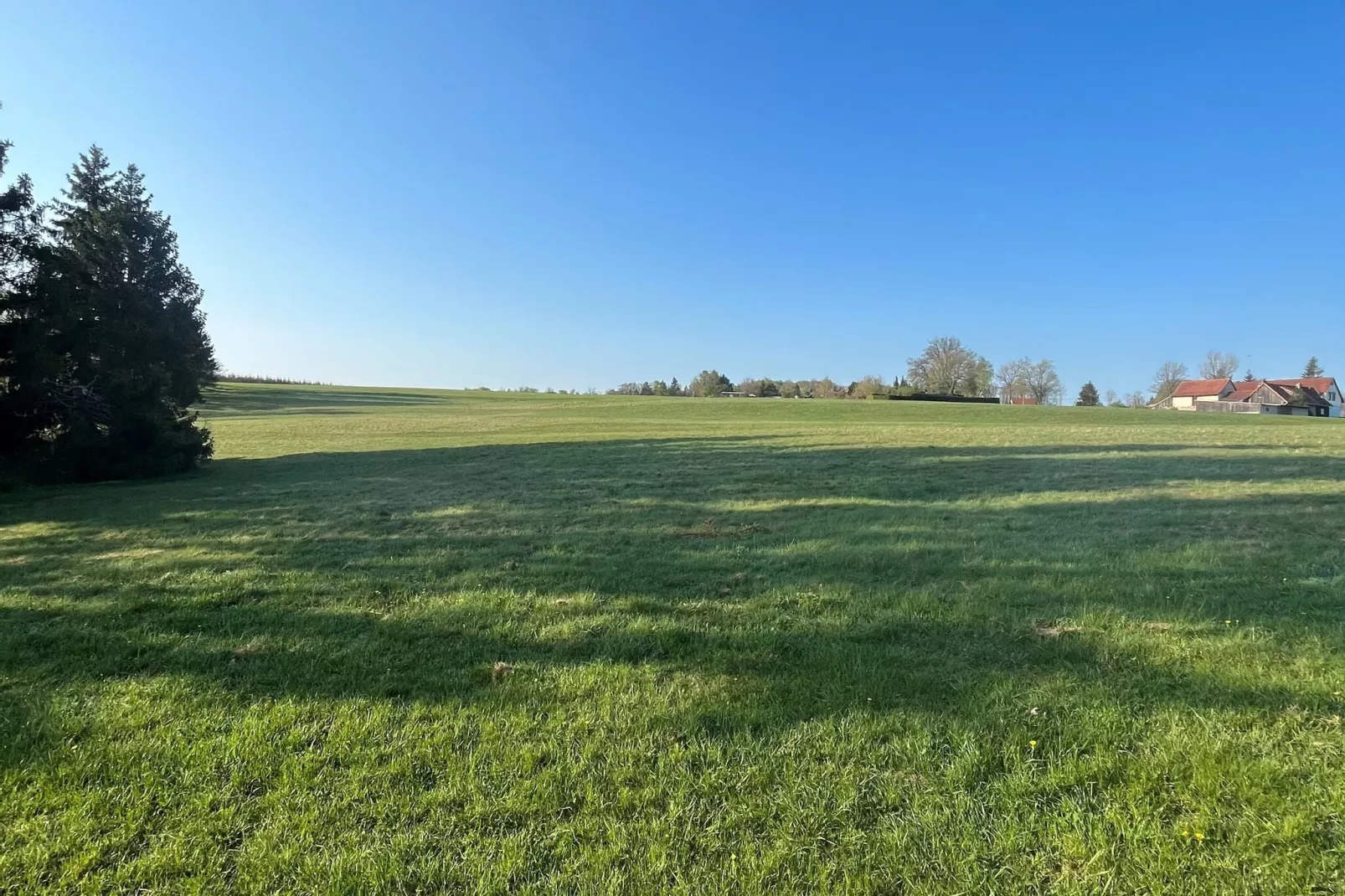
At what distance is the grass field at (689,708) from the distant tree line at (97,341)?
9966 millimetres

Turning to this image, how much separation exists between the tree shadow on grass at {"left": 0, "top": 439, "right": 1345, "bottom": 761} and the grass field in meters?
0.04

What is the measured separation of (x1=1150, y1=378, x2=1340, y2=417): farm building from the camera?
80625mm

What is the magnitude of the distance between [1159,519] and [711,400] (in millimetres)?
52785

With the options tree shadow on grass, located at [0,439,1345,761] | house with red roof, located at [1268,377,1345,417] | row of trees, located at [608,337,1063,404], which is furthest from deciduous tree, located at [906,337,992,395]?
tree shadow on grass, located at [0,439,1345,761]

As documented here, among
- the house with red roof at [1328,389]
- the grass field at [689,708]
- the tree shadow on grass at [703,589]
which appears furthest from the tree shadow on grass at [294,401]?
the house with red roof at [1328,389]

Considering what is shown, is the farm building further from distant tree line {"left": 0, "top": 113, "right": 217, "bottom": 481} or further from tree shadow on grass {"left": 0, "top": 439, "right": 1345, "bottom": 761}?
distant tree line {"left": 0, "top": 113, "right": 217, "bottom": 481}

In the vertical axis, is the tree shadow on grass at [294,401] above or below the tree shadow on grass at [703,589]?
above

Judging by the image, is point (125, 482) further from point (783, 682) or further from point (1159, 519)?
point (1159, 519)

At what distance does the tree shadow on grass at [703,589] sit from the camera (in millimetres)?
3830

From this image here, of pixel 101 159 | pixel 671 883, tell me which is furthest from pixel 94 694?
pixel 101 159

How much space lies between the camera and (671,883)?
229 centimetres

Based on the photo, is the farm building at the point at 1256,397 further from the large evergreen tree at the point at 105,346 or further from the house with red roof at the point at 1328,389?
the large evergreen tree at the point at 105,346

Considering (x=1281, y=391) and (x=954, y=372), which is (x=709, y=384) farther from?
(x=1281, y=391)

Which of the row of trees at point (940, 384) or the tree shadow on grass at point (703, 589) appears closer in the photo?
the tree shadow on grass at point (703, 589)
